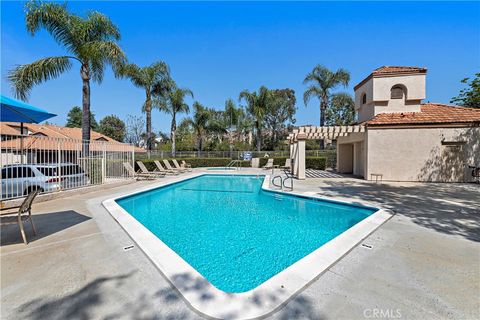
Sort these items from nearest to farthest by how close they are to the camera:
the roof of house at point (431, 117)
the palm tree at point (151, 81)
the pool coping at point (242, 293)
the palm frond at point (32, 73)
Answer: the pool coping at point (242, 293) → the palm frond at point (32, 73) → the roof of house at point (431, 117) → the palm tree at point (151, 81)

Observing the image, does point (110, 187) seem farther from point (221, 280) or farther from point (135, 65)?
point (135, 65)

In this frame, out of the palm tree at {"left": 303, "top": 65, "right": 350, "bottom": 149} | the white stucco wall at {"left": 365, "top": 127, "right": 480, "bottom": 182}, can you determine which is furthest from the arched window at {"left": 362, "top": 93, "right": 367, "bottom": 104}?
the palm tree at {"left": 303, "top": 65, "right": 350, "bottom": 149}

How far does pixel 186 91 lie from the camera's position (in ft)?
87.0

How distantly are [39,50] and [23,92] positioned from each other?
243 cm

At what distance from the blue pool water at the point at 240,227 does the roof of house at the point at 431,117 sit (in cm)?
846

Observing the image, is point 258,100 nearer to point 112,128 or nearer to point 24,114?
point 24,114

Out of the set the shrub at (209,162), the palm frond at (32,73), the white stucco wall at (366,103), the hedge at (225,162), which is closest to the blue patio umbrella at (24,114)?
the palm frond at (32,73)

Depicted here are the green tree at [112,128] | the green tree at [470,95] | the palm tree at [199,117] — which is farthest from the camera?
the green tree at [112,128]

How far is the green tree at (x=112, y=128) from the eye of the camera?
52438 mm

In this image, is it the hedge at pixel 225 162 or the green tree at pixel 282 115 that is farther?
the green tree at pixel 282 115

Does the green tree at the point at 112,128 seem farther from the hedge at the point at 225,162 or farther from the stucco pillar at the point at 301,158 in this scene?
the stucco pillar at the point at 301,158

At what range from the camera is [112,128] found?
5297 centimetres

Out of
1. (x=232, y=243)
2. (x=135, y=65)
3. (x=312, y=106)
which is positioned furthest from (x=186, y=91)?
(x=232, y=243)

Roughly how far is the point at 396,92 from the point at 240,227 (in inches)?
570
